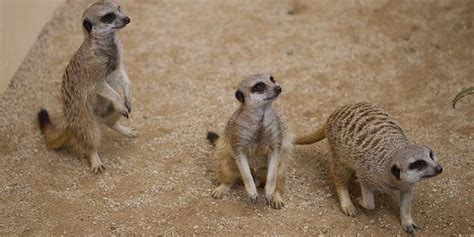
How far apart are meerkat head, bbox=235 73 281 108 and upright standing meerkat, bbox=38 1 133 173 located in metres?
0.73

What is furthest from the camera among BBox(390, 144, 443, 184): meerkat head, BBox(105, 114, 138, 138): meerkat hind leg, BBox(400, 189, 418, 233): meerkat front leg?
BBox(105, 114, 138, 138): meerkat hind leg

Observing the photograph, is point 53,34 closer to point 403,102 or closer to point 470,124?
point 403,102

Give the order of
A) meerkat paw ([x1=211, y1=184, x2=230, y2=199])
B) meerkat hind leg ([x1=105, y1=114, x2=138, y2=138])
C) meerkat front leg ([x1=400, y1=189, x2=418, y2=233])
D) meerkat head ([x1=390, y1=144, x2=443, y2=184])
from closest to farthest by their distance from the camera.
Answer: meerkat head ([x1=390, y1=144, x2=443, y2=184]) < meerkat front leg ([x1=400, y1=189, x2=418, y2=233]) < meerkat paw ([x1=211, y1=184, x2=230, y2=199]) < meerkat hind leg ([x1=105, y1=114, x2=138, y2=138])

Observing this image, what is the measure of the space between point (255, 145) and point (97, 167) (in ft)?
3.00

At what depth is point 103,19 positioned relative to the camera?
312 centimetres

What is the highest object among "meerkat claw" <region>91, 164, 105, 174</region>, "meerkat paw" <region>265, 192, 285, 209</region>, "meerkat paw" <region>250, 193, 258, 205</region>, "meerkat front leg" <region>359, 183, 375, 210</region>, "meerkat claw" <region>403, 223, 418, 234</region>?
"meerkat front leg" <region>359, 183, 375, 210</region>

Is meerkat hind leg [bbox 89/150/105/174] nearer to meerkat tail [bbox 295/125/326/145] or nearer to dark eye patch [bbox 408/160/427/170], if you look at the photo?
meerkat tail [bbox 295/125/326/145]

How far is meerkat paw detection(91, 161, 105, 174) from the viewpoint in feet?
10.9

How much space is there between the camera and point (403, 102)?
377 centimetres

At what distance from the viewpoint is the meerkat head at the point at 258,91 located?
9.37 feet

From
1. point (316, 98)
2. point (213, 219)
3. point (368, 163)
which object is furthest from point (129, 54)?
point (368, 163)

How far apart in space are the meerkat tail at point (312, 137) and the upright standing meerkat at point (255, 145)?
0.23 m

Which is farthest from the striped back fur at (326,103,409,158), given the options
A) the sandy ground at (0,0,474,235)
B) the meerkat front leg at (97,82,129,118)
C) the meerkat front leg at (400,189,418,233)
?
the meerkat front leg at (97,82,129,118)

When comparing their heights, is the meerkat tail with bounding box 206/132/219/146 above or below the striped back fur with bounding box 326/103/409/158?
below
